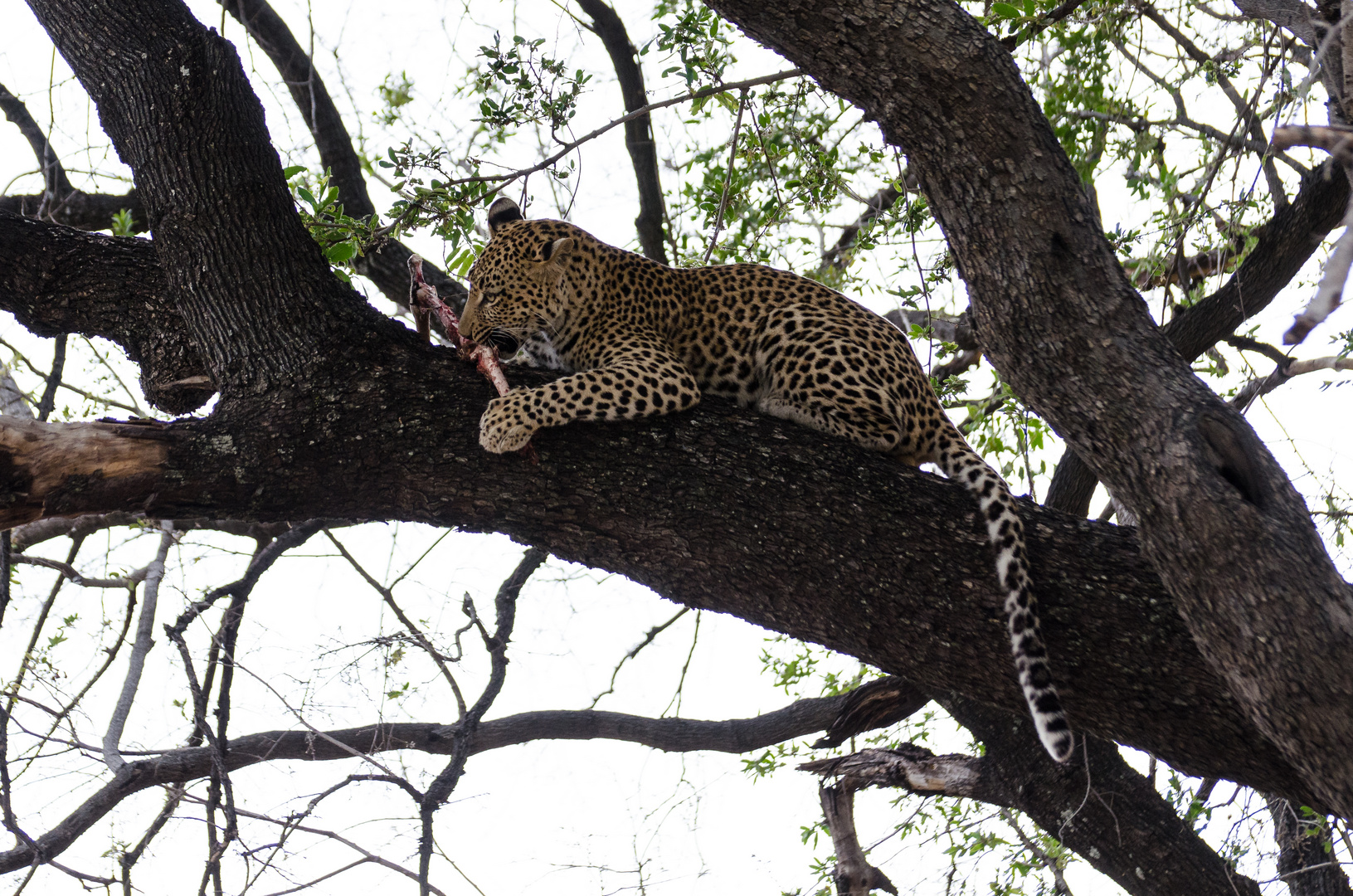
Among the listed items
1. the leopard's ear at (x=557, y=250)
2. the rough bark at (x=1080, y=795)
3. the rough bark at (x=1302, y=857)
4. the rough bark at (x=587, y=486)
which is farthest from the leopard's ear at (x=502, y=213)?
the rough bark at (x=1302, y=857)

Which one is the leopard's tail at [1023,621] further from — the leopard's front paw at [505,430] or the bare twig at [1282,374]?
the bare twig at [1282,374]

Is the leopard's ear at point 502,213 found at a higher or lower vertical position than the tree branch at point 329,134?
lower

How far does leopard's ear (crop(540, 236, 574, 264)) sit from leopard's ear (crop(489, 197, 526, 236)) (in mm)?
598

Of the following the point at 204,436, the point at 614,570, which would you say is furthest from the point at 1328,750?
the point at 204,436

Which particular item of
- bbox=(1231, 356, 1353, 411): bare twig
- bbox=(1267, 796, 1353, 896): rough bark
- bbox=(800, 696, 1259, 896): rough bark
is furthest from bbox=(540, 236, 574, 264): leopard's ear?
bbox=(1267, 796, 1353, 896): rough bark

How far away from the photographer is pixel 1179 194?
630 cm

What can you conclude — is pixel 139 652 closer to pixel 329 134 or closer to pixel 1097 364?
pixel 329 134

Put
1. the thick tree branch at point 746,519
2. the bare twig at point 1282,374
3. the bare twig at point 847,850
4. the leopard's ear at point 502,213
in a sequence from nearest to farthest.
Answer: the thick tree branch at point 746,519
the bare twig at point 847,850
the leopard's ear at point 502,213
the bare twig at point 1282,374

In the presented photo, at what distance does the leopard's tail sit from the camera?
3279 millimetres

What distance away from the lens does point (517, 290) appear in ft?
16.4

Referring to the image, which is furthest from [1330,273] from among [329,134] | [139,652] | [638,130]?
[329,134]

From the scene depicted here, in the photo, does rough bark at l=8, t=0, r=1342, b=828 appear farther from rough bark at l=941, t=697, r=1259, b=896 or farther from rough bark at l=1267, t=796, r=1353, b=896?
rough bark at l=1267, t=796, r=1353, b=896

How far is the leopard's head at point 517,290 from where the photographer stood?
Answer: 16.3ft

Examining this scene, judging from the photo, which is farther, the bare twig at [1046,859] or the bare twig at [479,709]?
the bare twig at [1046,859]
